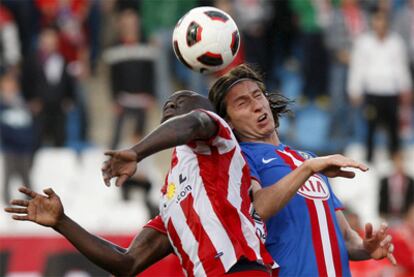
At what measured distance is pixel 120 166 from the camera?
5891 mm

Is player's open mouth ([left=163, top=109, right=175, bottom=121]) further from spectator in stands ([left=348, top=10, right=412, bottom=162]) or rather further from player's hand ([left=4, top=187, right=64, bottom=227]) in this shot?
spectator in stands ([left=348, top=10, right=412, bottom=162])

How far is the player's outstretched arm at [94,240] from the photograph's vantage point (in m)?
6.58

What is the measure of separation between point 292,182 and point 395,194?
31.3 feet

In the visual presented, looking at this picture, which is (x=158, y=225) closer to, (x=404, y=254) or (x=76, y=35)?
(x=404, y=254)

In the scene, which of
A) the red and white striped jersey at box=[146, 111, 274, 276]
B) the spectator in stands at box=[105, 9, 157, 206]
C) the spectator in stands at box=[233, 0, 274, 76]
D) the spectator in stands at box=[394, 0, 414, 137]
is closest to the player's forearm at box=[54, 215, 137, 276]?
the red and white striped jersey at box=[146, 111, 274, 276]

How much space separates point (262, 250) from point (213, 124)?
2.74ft

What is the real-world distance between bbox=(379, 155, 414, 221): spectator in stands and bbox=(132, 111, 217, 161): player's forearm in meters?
9.85

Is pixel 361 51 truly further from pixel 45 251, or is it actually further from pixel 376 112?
pixel 45 251

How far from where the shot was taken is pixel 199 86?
695 inches

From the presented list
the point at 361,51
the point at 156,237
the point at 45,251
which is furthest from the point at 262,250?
the point at 361,51

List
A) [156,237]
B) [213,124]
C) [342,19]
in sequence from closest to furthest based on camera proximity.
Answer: [213,124], [156,237], [342,19]

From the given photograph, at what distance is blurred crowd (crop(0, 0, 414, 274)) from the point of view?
17.0 meters

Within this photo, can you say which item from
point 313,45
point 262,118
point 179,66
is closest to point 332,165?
point 262,118

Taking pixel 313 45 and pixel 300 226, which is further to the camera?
pixel 313 45
